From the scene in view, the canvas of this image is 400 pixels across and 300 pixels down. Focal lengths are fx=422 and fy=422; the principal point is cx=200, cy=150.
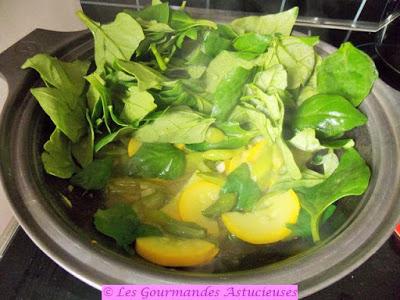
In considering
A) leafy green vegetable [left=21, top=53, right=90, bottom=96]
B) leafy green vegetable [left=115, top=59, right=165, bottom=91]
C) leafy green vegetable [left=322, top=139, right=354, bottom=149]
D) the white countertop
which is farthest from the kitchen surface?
leafy green vegetable [left=115, top=59, right=165, bottom=91]

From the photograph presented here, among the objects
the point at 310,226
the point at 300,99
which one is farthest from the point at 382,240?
the point at 300,99

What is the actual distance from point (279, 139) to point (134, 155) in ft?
0.71

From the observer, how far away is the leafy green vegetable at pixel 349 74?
2.06ft

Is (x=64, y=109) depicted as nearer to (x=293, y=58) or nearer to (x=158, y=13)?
(x=158, y=13)

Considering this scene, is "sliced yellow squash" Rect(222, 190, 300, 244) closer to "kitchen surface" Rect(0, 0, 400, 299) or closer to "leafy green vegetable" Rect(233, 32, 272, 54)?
"kitchen surface" Rect(0, 0, 400, 299)

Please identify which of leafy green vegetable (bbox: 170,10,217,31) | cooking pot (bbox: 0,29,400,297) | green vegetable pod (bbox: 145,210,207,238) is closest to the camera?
cooking pot (bbox: 0,29,400,297)

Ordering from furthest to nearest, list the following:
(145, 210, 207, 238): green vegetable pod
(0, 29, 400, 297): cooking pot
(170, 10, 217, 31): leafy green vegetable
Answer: (170, 10, 217, 31): leafy green vegetable < (145, 210, 207, 238): green vegetable pod < (0, 29, 400, 297): cooking pot

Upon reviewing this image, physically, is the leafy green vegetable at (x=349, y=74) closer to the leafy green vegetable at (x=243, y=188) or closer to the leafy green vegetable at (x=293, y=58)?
the leafy green vegetable at (x=293, y=58)

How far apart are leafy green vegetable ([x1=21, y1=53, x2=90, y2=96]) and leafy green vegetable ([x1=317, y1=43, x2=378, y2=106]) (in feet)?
1.24

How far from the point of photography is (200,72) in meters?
0.69

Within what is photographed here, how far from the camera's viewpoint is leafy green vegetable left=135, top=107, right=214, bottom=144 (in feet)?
2.03

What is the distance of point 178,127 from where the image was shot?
0.63 m

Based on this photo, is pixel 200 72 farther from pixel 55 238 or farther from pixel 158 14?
pixel 55 238

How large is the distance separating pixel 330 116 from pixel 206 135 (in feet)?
0.60
